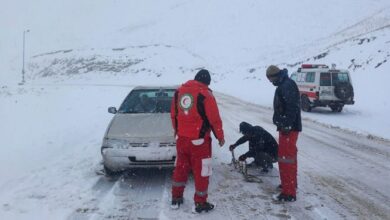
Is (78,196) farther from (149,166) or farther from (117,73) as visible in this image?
(117,73)

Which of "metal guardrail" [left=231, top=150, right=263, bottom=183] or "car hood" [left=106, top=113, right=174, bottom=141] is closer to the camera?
"car hood" [left=106, top=113, right=174, bottom=141]

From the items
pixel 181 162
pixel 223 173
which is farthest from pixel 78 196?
pixel 223 173

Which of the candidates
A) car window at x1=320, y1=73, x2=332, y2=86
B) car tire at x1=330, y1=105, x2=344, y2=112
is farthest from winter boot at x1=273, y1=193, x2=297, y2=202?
car tire at x1=330, y1=105, x2=344, y2=112

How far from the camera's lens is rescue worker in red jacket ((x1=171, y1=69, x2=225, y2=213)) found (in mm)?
5738

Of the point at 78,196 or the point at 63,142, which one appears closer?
the point at 78,196

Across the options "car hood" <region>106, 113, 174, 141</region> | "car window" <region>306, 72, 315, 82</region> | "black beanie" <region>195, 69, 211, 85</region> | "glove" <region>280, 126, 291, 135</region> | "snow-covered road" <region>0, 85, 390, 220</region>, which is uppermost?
"car window" <region>306, 72, 315, 82</region>

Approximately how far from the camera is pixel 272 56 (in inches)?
2089

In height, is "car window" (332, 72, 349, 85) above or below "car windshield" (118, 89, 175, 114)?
above

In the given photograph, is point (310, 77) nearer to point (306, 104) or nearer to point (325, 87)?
point (325, 87)

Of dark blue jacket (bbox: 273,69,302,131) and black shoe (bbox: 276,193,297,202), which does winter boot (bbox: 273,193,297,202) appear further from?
dark blue jacket (bbox: 273,69,302,131)

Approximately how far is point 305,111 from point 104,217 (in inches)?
613

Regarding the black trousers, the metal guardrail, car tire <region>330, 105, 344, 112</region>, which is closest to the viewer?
the metal guardrail

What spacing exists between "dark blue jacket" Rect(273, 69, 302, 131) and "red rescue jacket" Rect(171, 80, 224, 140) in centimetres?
104

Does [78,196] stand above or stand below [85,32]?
below
